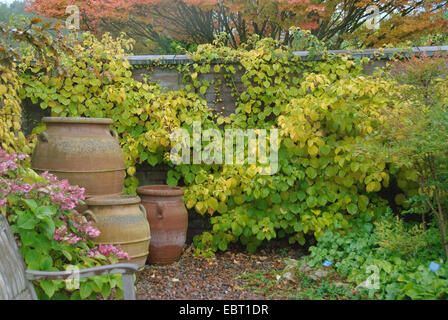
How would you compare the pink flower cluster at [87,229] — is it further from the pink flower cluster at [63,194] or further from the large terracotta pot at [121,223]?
the large terracotta pot at [121,223]

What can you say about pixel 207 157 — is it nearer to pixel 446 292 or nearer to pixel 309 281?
pixel 309 281

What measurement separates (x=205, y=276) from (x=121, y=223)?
0.84 m

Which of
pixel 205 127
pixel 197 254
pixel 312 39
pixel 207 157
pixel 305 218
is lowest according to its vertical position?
pixel 197 254

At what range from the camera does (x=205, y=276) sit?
3.56 m

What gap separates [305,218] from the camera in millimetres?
3918

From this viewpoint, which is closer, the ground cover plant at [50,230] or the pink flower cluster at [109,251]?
the ground cover plant at [50,230]

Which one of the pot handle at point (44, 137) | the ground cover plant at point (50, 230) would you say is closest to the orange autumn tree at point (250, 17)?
the pot handle at point (44, 137)

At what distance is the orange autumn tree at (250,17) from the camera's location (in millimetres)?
6336

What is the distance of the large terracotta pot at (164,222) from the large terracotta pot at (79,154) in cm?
35

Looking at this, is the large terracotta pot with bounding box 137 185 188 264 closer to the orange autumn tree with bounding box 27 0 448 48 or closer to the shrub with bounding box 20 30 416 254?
the shrub with bounding box 20 30 416 254

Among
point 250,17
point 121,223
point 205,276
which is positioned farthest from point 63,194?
point 250,17

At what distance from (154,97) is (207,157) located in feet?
2.53

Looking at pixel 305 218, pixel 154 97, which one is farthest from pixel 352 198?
pixel 154 97

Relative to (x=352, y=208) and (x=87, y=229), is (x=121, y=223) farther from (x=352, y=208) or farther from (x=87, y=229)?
(x=352, y=208)
